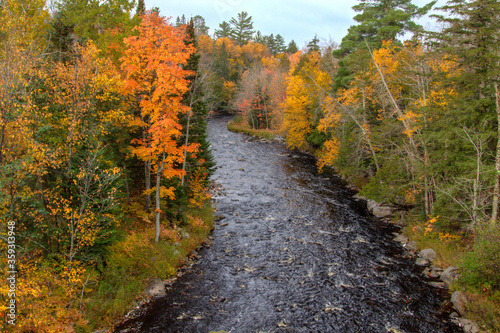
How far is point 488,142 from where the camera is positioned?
15.3 meters

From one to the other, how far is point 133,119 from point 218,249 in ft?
29.5

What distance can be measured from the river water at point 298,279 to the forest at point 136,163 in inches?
63.6

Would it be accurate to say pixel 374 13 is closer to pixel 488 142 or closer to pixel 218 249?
pixel 488 142

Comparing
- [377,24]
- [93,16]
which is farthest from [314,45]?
[93,16]

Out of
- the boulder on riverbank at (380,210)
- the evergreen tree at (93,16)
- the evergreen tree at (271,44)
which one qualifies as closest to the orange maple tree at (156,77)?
the evergreen tree at (93,16)

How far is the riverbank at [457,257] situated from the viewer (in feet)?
37.9

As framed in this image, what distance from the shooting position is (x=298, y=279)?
575 inches

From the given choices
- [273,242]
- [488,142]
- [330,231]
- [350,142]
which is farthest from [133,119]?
[350,142]

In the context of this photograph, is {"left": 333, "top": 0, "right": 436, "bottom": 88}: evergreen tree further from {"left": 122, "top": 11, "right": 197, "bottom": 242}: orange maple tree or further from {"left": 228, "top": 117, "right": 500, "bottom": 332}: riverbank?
{"left": 122, "top": 11, "right": 197, "bottom": 242}: orange maple tree

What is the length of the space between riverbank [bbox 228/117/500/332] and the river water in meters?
0.99

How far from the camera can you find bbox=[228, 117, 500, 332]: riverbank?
37.9 feet

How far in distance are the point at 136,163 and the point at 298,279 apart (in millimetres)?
11799

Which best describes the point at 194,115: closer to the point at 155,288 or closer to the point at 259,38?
the point at 155,288

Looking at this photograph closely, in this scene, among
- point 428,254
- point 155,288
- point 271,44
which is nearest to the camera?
point 155,288
